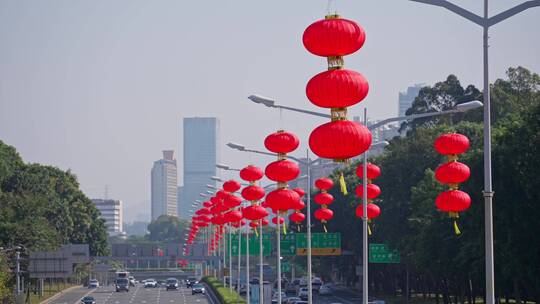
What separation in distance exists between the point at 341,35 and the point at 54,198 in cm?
10756

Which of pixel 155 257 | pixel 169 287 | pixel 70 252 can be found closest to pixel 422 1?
pixel 70 252

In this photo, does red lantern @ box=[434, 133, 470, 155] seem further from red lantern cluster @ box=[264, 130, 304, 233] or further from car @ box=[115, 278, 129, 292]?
car @ box=[115, 278, 129, 292]

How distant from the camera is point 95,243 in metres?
137

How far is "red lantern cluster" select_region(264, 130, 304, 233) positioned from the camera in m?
36.8

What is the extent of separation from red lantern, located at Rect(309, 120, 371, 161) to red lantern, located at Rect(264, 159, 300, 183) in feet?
42.9

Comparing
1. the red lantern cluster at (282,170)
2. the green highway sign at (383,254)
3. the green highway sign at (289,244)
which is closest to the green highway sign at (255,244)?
the green highway sign at (289,244)

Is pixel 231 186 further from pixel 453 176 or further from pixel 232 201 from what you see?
pixel 453 176

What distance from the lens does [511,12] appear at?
1049 inches

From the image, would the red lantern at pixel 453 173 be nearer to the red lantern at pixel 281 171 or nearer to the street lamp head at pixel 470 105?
the street lamp head at pixel 470 105

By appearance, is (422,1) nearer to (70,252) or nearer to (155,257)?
(70,252)

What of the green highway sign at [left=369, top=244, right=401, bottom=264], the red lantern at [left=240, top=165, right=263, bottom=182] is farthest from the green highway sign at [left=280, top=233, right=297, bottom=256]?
the red lantern at [left=240, top=165, right=263, bottom=182]

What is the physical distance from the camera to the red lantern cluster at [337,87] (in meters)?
23.1

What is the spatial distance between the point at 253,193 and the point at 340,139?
24.6 meters

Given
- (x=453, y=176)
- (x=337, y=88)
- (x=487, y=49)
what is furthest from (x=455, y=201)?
(x=337, y=88)
